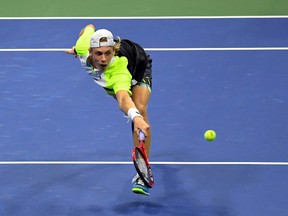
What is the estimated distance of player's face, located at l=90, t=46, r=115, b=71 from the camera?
9219 millimetres

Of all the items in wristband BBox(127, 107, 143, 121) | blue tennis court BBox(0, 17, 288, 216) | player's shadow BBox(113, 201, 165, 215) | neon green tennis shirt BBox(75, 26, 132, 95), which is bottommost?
player's shadow BBox(113, 201, 165, 215)

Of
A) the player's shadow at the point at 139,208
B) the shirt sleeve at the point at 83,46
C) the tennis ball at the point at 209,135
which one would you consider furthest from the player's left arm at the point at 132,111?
the tennis ball at the point at 209,135

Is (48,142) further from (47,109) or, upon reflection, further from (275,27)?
(275,27)

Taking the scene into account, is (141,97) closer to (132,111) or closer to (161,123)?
(132,111)

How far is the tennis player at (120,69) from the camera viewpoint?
29.7 feet

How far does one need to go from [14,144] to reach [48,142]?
1.49ft

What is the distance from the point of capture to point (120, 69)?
937cm

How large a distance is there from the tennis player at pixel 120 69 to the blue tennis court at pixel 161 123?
69cm

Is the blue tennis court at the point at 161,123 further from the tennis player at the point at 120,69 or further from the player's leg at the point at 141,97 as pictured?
the player's leg at the point at 141,97

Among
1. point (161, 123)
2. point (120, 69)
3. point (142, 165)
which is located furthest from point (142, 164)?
point (161, 123)

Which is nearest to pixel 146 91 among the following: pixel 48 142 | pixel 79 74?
pixel 48 142

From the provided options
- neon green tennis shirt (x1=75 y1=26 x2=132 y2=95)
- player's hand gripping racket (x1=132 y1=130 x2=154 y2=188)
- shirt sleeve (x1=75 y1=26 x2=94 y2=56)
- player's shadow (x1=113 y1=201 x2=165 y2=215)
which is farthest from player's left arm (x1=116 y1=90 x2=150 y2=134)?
player's shadow (x1=113 y1=201 x2=165 y2=215)

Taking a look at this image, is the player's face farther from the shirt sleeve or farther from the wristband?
the wristband

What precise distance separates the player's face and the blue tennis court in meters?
1.69
